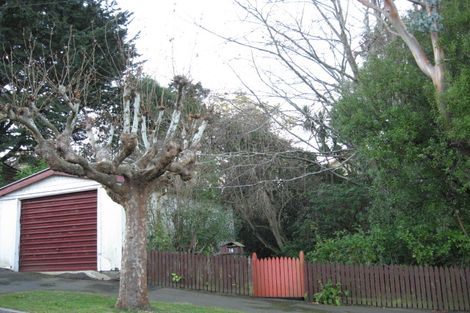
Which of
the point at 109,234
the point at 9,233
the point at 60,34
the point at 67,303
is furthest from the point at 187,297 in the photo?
the point at 60,34

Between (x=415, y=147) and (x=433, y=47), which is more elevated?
(x=433, y=47)

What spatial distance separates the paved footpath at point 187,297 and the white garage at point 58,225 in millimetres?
1246

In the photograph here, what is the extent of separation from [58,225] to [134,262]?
27.7ft

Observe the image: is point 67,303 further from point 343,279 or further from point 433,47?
point 433,47

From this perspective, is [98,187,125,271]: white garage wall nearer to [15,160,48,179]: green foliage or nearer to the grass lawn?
the grass lawn

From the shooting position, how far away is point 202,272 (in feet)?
46.0

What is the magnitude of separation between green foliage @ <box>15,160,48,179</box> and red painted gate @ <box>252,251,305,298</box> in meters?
11.5

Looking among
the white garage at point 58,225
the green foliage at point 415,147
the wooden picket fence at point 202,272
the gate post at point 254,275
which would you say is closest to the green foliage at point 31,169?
the white garage at point 58,225

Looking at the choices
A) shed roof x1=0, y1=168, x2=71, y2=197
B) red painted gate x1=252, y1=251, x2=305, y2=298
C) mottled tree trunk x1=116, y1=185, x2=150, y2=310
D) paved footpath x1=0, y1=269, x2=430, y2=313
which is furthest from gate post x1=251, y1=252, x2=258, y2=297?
shed roof x1=0, y1=168, x2=71, y2=197

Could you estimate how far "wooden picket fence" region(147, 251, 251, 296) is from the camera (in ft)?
45.0

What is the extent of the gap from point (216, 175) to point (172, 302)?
7254 mm

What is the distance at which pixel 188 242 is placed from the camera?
1622 cm

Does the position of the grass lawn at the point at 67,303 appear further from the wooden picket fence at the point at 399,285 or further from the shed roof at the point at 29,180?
the shed roof at the point at 29,180

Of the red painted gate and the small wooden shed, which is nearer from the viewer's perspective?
the red painted gate
